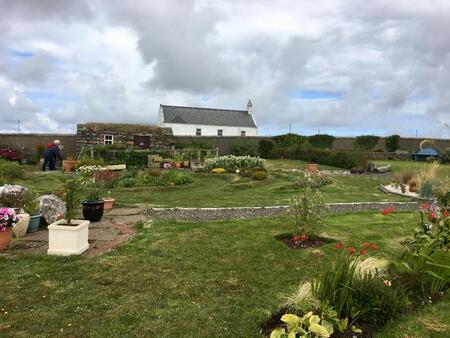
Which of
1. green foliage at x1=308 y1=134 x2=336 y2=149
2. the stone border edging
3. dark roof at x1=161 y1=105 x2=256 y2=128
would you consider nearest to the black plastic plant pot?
the stone border edging

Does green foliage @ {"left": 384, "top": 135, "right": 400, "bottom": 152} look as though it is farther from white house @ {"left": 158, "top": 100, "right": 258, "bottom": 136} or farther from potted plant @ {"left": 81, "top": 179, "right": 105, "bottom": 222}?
potted plant @ {"left": 81, "top": 179, "right": 105, "bottom": 222}

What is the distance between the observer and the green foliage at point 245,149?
100 ft

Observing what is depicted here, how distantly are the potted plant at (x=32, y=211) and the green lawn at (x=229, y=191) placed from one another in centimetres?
297

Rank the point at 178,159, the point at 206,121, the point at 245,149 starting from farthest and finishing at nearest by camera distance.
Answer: the point at 206,121, the point at 245,149, the point at 178,159

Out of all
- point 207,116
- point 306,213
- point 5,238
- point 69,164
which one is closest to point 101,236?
point 5,238

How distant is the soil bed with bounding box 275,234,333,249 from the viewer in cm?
641

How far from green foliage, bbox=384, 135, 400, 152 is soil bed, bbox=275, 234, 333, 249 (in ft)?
91.1

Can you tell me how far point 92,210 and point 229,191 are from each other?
7.30 meters

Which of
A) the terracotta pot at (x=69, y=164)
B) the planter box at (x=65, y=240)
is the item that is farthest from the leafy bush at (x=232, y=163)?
the planter box at (x=65, y=240)

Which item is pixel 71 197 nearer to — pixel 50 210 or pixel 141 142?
pixel 50 210

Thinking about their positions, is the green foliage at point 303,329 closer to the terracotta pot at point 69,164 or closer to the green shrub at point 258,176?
the green shrub at point 258,176

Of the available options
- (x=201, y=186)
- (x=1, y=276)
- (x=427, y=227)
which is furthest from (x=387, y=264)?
(x=201, y=186)

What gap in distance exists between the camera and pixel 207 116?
149 feet

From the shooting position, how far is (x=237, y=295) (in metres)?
4.47
